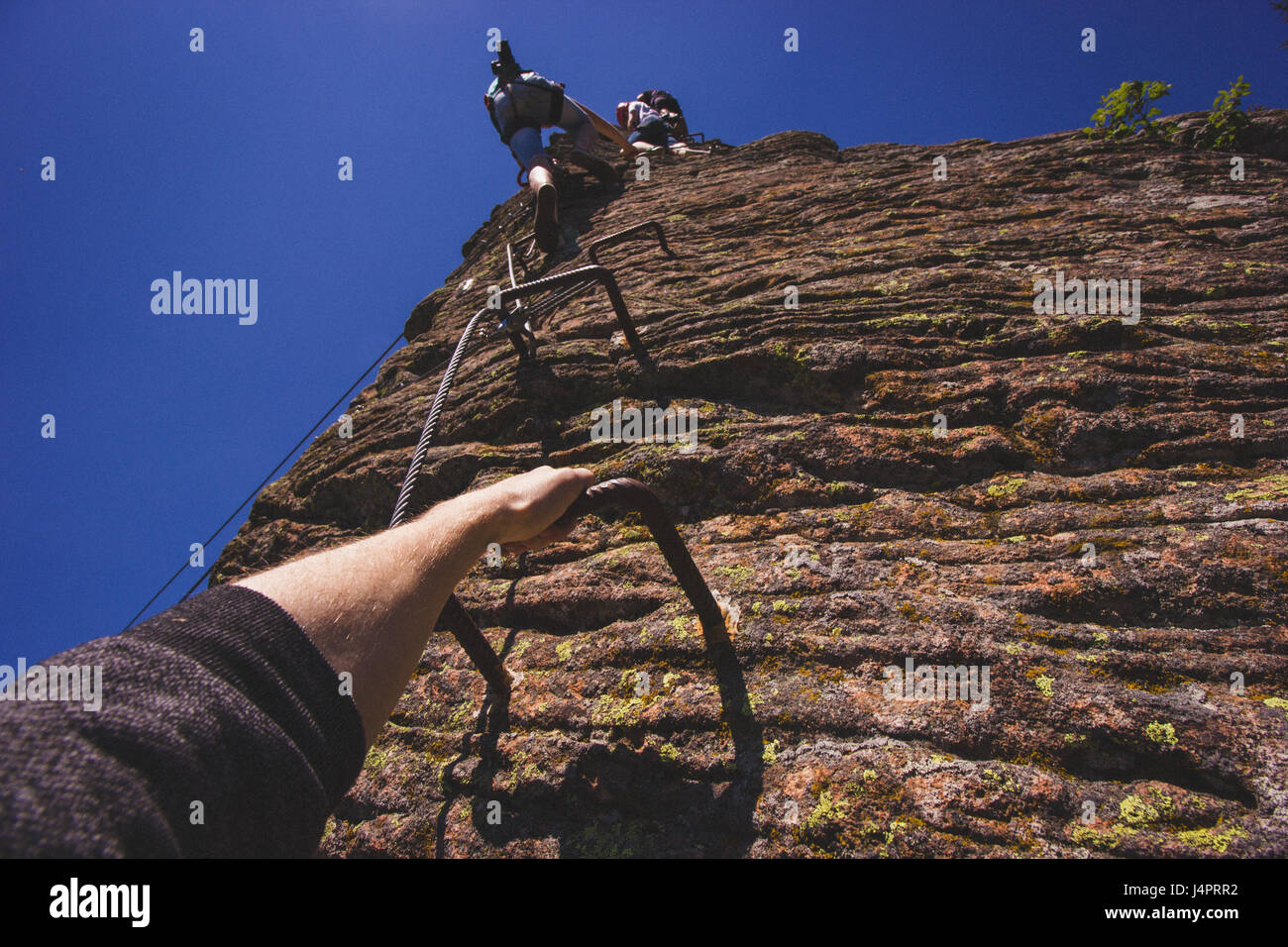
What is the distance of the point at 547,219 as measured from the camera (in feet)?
29.9

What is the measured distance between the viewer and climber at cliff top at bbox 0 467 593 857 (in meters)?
1.07

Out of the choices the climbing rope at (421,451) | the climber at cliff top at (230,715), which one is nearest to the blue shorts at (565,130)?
the climbing rope at (421,451)

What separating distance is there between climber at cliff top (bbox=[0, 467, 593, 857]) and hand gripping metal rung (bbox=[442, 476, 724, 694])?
877 mm

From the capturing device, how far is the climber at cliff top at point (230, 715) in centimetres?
107

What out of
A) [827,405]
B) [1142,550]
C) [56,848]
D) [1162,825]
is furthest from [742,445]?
[56,848]

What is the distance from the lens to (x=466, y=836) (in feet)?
9.21

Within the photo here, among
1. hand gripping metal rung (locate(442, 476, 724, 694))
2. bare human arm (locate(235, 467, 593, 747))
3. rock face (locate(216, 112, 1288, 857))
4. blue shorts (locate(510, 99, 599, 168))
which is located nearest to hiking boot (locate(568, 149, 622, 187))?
blue shorts (locate(510, 99, 599, 168))

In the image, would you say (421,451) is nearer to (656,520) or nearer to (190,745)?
(656,520)

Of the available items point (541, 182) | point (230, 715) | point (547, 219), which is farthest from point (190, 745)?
point (541, 182)

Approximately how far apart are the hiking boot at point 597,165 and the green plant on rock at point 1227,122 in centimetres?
872

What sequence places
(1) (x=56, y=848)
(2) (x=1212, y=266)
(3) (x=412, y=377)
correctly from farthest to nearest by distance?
(3) (x=412, y=377), (2) (x=1212, y=266), (1) (x=56, y=848)

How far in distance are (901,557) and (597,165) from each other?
10.6 meters

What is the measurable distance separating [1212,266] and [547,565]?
5.77 metres

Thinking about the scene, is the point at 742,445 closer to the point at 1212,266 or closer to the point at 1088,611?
the point at 1088,611
